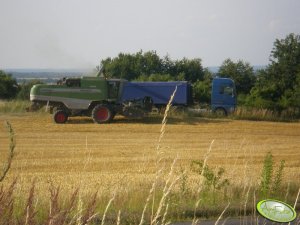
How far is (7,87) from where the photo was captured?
141 ft

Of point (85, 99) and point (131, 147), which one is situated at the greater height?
point (85, 99)

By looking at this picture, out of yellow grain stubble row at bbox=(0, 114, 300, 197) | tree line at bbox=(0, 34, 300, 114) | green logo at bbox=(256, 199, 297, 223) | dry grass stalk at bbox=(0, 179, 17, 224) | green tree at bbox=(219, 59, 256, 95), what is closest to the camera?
dry grass stalk at bbox=(0, 179, 17, 224)

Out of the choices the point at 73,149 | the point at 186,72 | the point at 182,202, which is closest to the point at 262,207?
the point at 182,202

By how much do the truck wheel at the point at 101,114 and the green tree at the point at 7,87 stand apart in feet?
64.9

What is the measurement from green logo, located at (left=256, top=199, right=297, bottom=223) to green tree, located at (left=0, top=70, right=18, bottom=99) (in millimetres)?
40425

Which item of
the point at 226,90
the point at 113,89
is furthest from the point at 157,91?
the point at 226,90

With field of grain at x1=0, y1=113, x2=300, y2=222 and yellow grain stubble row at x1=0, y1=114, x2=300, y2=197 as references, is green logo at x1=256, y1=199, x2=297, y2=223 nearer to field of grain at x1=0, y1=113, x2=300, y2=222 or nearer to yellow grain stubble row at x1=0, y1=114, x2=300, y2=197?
field of grain at x1=0, y1=113, x2=300, y2=222

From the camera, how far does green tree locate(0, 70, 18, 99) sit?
4216 cm

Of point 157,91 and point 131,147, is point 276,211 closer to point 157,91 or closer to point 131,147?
point 131,147

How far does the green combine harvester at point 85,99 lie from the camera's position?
24297 millimetres

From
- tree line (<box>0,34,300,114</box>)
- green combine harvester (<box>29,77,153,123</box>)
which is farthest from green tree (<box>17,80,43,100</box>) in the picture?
green combine harvester (<box>29,77,153,123</box>)

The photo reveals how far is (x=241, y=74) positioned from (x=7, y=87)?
77.7 feet

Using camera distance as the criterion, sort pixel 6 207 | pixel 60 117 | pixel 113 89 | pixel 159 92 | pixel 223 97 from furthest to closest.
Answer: pixel 223 97 → pixel 159 92 → pixel 113 89 → pixel 60 117 → pixel 6 207

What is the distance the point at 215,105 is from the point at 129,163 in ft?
58.0
